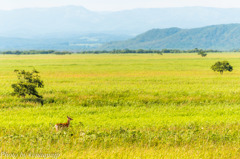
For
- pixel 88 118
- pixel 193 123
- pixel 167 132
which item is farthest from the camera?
pixel 88 118

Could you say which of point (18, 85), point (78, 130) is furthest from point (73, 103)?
point (78, 130)

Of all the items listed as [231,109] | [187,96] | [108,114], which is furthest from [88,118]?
[187,96]

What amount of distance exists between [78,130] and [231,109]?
11.7 m

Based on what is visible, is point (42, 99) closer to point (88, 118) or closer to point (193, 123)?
point (88, 118)

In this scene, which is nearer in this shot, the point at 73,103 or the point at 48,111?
the point at 48,111

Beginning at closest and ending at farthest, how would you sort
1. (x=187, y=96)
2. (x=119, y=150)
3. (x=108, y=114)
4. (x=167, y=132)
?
(x=119, y=150) < (x=167, y=132) < (x=108, y=114) < (x=187, y=96)

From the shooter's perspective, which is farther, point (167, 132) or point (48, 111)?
point (48, 111)

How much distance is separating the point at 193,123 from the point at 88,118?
616 centimetres

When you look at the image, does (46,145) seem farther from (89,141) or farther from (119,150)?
(119,150)

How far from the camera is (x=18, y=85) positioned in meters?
24.8

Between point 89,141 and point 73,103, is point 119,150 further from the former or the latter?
point 73,103

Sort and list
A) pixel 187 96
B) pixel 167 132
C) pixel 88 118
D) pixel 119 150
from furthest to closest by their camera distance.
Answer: pixel 187 96 < pixel 88 118 < pixel 167 132 < pixel 119 150

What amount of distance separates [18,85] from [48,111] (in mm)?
6216

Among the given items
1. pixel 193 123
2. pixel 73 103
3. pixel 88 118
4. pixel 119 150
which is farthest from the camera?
pixel 73 103
